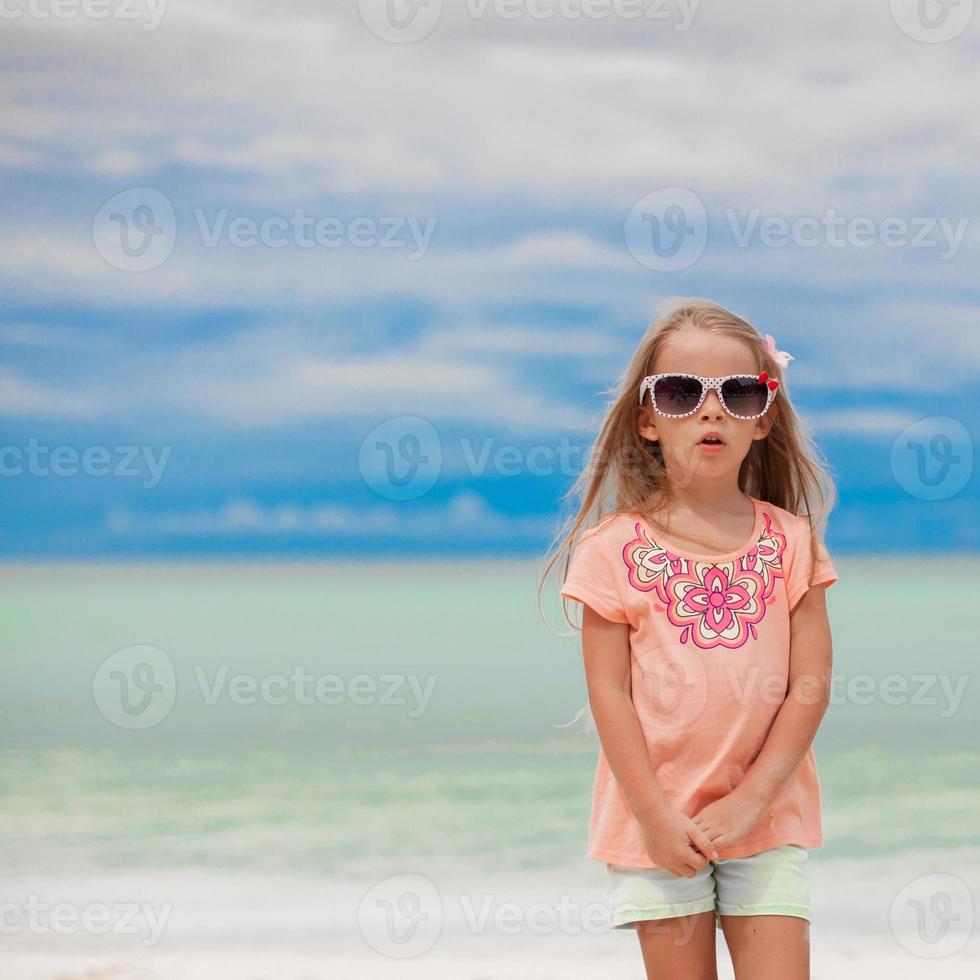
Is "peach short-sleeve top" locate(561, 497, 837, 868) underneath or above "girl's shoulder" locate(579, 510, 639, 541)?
underneath

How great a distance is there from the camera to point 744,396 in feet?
5.26

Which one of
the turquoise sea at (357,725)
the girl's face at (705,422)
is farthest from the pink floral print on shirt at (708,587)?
the turquoise sea at (357,725)

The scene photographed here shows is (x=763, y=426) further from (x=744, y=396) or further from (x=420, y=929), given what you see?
(x=420, y=929)

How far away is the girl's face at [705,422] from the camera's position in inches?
62.7

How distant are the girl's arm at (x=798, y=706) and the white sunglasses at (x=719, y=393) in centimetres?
23

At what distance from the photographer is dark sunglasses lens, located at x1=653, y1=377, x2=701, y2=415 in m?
1.60

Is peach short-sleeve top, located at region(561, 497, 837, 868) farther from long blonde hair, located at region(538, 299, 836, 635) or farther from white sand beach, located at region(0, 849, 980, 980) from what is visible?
white sand beach, located at region(0, 849, 980, 980)

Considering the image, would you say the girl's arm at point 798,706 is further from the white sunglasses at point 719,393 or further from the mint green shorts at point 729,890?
the white sunglasses at point 719,393

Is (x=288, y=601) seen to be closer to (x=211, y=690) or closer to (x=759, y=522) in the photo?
(x=211, y=690)

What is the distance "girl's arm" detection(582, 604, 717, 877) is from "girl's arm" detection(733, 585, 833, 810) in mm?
83

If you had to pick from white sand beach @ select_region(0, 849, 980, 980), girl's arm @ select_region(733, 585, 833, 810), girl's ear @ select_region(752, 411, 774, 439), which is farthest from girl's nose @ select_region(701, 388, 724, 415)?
white sand beach @ select_region(0, 849, 980, 980)

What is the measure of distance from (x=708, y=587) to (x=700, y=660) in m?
0.09

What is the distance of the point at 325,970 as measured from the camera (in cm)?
256

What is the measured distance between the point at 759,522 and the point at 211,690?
152 inches
